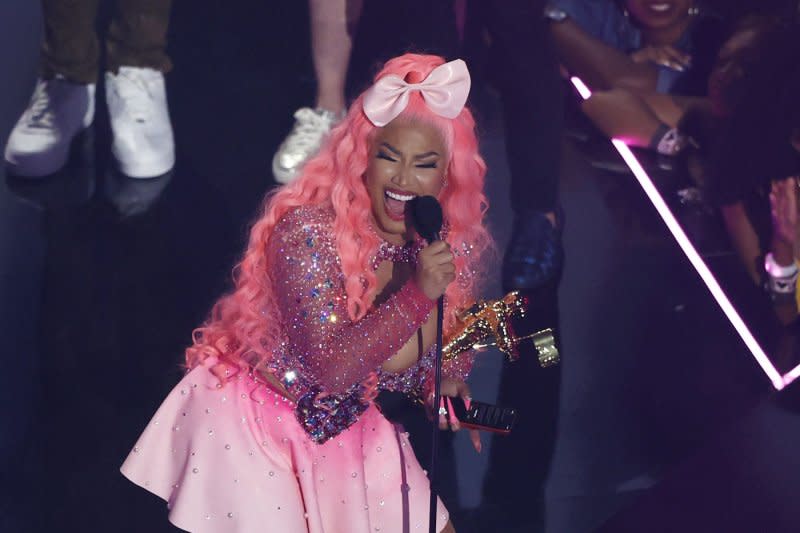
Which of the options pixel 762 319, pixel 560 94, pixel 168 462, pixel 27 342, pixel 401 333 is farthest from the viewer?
pixel 560 94

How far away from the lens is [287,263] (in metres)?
1.55

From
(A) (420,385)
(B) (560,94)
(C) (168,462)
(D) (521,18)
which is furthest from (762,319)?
(C) (168,462)

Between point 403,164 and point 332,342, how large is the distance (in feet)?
0.88

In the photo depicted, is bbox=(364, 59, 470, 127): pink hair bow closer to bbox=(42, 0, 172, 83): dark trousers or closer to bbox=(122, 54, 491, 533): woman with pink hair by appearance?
bbox=(122, 54, 491, 533): woman with pink hair

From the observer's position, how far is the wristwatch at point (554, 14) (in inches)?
112

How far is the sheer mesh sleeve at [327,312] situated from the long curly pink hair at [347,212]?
1.1 inches

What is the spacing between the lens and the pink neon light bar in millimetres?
2490

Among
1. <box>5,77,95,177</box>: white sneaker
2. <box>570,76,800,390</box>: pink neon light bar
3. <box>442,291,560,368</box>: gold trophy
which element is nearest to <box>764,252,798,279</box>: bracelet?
<box>570,76,800,390</box>: pink neon light bar

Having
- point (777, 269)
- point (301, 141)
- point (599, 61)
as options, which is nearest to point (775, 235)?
point (777, 269)

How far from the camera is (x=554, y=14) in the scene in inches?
113

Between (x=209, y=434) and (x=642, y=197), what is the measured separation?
168 centimetres

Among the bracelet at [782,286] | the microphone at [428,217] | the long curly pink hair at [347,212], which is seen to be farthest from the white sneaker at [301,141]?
the microphone at [428,217]

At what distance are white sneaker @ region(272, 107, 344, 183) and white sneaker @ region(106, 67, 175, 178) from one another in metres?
0.28

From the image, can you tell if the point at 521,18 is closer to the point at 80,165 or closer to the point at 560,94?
the point at 560,94
